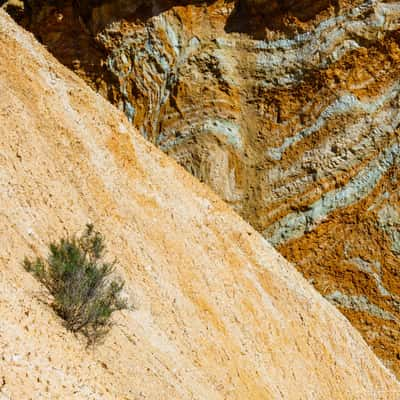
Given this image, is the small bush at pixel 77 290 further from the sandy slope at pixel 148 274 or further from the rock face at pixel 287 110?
the rock face at pixel 287 110

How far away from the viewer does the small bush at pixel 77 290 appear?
881 cm

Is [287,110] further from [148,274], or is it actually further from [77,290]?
[77,290]

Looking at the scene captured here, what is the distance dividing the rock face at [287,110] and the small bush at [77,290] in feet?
36.8

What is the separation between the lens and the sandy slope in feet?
29.0

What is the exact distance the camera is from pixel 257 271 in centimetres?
1547

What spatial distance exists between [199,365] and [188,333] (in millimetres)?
815

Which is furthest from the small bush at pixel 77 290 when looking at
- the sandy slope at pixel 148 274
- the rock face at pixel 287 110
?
the rock face at pixel 287 110

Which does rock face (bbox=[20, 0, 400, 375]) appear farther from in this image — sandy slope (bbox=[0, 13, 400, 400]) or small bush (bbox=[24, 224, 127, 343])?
small bush (bbox=[24, 224, 127, 343])

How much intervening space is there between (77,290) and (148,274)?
11.5ft

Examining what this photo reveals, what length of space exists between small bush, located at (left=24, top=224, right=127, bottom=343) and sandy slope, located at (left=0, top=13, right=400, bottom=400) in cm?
21

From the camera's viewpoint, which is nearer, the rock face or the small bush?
the small bush

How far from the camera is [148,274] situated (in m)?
12.5

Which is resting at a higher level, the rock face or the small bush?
the rock face

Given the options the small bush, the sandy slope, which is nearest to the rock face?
the sandy slope
